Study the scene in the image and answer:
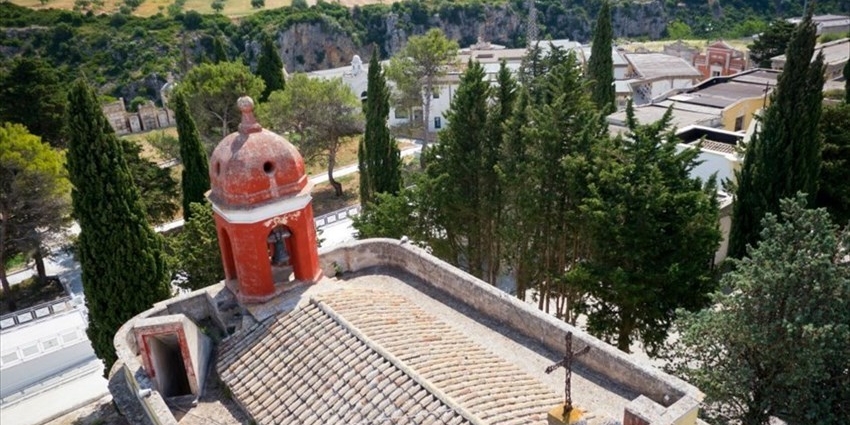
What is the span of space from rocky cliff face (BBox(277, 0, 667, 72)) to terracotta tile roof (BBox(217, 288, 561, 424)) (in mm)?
81416

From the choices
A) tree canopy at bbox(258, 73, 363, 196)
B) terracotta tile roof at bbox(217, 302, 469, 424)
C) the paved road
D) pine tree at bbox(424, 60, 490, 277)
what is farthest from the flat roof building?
tree canopy at bbox(258, 73, 363, 196)

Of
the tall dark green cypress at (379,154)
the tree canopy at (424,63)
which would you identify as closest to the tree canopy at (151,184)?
the tall dark green cypress at (379,154)

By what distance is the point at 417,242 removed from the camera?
927 inches

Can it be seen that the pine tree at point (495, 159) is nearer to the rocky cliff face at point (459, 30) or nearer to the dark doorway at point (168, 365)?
the dark doorway at point (168, 365)

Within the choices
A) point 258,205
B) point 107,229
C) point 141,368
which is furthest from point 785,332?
point 107,229

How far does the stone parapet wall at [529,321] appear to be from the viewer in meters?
9.29

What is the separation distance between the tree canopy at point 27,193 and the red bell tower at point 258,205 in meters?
19.6

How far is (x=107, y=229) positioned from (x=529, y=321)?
42.1ft

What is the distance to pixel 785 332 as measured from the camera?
12.5 m

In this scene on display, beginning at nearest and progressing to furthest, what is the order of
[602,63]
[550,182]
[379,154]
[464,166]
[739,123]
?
[550,182]
[464,166]
[379,154]
[739,123]
[602,63]

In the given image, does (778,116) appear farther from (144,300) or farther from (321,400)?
(144,300)

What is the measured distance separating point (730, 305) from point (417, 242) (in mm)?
12115

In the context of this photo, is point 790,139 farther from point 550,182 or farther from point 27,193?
point 27,193

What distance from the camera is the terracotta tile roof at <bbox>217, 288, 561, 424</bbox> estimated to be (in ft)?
30.4
